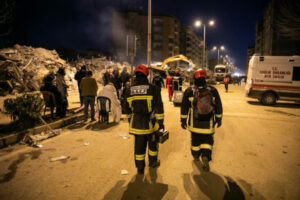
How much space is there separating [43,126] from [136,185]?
13.6 feet

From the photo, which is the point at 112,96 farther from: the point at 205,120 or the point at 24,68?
the point at 24,68

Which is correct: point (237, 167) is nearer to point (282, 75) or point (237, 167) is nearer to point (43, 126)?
point (43, 126)

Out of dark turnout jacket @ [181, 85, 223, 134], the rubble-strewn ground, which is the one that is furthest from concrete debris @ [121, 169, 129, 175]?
the rubble-strewn ground

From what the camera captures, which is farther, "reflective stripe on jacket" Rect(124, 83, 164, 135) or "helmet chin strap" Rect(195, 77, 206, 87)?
"helmet chin strap" Rect(195, 77, 206, 87)

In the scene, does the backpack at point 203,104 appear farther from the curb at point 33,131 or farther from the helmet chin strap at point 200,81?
the curb at point 33,131

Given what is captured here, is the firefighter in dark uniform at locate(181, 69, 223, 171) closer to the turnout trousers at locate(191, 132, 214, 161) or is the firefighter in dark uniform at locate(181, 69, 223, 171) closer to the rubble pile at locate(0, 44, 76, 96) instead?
the turnout trousers at locate(191, 132, 214, 161)

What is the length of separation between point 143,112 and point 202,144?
1.33 meters

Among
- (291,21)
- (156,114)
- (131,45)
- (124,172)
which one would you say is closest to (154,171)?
(124,172)

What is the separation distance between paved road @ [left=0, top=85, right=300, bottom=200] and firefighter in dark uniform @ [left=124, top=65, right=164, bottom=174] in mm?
593

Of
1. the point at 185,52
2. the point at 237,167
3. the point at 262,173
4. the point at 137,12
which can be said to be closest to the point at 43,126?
the point at 237,167

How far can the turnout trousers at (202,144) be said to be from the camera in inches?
136

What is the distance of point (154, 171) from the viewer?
3.57 meters

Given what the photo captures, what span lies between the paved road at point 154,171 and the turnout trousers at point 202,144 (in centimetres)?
38

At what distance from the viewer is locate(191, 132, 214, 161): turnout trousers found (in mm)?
3465
